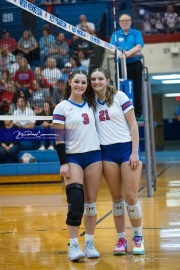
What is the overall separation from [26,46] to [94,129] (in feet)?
18.1

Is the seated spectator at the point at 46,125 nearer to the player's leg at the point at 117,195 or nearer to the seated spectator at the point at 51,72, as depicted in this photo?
the seated spectator at the point at 51,72

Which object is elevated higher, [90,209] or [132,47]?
[132,47]

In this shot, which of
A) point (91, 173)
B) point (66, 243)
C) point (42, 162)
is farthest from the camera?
point (42, 162)

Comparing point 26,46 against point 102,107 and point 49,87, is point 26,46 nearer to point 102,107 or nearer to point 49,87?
point 49,87

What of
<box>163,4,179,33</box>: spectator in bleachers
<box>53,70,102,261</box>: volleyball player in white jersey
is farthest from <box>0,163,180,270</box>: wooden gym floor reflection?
<box>163,4,179,33</box>: spectator in bleachers

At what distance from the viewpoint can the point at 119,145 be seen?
5824mm

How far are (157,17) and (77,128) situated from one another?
34.8 ft

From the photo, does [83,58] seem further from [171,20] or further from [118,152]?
[118,152]

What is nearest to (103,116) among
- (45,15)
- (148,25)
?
(45,15)

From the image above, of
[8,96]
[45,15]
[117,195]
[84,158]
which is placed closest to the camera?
[84,158]

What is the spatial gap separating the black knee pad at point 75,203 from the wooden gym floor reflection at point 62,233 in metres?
0.39

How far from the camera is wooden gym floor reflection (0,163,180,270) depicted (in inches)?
224

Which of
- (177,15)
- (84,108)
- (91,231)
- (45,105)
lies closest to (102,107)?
(84,108)

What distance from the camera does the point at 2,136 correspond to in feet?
23.6
